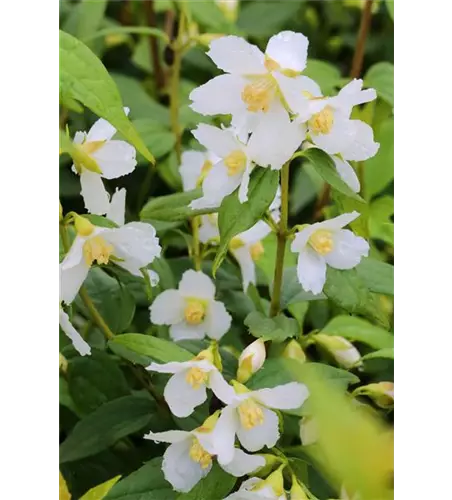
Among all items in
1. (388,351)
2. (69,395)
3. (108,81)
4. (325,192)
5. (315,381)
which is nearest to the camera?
(315,381)

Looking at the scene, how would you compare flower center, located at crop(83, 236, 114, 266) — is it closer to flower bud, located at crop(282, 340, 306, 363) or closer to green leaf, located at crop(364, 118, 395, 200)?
flower bud, located at crop(282, 340, 306, 363)

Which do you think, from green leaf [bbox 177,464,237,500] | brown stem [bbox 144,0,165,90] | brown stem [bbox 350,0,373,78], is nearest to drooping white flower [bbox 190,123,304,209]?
green leaf [bbox 177,464,237,500]

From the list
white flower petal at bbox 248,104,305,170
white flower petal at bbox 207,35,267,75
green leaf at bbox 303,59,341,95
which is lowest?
green leaf at bbox 303,59,341,95

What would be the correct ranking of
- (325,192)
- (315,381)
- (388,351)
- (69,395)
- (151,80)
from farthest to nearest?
1. (151,80)
2. (325,192)
3. (69,395)
4. (388,351)
5. (315,381)

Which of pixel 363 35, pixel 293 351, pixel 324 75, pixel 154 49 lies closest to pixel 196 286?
pixel 293 351

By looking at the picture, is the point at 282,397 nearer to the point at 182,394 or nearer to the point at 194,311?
the point at 182,394

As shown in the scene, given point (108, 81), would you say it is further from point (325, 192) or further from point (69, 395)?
point (325, 192)

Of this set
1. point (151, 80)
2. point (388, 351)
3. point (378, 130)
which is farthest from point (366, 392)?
point (151, 80)
